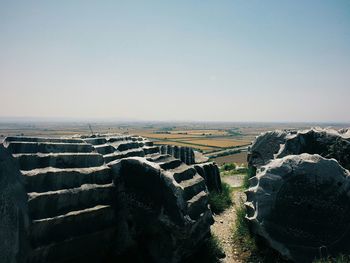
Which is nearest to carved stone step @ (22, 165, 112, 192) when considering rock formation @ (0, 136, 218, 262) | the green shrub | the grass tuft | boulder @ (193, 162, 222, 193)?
rock formation @ (0, 136, 218, 262)

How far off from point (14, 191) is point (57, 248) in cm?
92

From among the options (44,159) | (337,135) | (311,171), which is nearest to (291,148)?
(337,135)

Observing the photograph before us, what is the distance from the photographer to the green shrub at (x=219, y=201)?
9.44 m

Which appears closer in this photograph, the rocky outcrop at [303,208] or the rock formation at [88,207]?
the rock formation at [88,207]

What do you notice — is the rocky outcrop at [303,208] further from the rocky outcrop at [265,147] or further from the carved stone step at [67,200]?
the rocky outcrop at [265,147]

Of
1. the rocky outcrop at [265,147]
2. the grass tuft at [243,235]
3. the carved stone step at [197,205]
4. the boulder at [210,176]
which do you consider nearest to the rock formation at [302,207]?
the grass tuft at [243,235]

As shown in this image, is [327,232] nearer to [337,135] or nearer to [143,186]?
[143,186]

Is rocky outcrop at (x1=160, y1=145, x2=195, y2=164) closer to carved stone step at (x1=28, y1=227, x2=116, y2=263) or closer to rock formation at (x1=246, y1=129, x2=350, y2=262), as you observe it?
rock formation at (x1=246, y1=129, x2=350, y2=262)

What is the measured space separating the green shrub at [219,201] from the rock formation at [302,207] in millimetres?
3020

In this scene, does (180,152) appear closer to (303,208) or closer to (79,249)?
(303,208)

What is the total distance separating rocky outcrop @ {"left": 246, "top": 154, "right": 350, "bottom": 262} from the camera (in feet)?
18.6

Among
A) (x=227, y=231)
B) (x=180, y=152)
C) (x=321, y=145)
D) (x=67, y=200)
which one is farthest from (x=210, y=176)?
(x=67, y=200)

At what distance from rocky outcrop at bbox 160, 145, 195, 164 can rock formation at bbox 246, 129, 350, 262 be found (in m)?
4.75

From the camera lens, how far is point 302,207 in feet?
19.4
